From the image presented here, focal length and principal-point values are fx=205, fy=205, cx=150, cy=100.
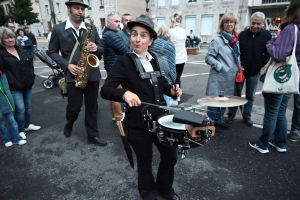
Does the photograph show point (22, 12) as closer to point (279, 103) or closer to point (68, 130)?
point (68, 130)

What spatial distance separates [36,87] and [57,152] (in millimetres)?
5074

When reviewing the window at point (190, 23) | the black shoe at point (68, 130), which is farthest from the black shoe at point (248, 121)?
the window at point (190, 23)

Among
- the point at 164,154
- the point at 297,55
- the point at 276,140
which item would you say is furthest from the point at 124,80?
the point at 276,140

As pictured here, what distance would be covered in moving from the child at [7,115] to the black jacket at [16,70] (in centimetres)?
16

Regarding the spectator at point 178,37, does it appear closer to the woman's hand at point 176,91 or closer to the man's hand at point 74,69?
the man's hand at point 74,69

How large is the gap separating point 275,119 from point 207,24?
22.9m

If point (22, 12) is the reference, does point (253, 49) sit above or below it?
below

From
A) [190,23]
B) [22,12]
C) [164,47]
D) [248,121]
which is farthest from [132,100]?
[22,12]

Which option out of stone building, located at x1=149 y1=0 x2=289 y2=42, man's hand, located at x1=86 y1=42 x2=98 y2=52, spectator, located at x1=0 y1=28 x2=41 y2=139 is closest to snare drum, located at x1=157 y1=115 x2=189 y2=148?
man's hand, located at x1=86 y1=42 x2=98 y2=52

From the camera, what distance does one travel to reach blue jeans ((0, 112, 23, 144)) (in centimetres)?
347

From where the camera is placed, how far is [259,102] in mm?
5422

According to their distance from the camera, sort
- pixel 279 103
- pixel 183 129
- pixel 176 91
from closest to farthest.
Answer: pixel 183 129
pixel 176 91
pixel 279 103

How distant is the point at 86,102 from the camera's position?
3.48m

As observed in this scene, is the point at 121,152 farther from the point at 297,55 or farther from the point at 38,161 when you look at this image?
the point at 297,55
